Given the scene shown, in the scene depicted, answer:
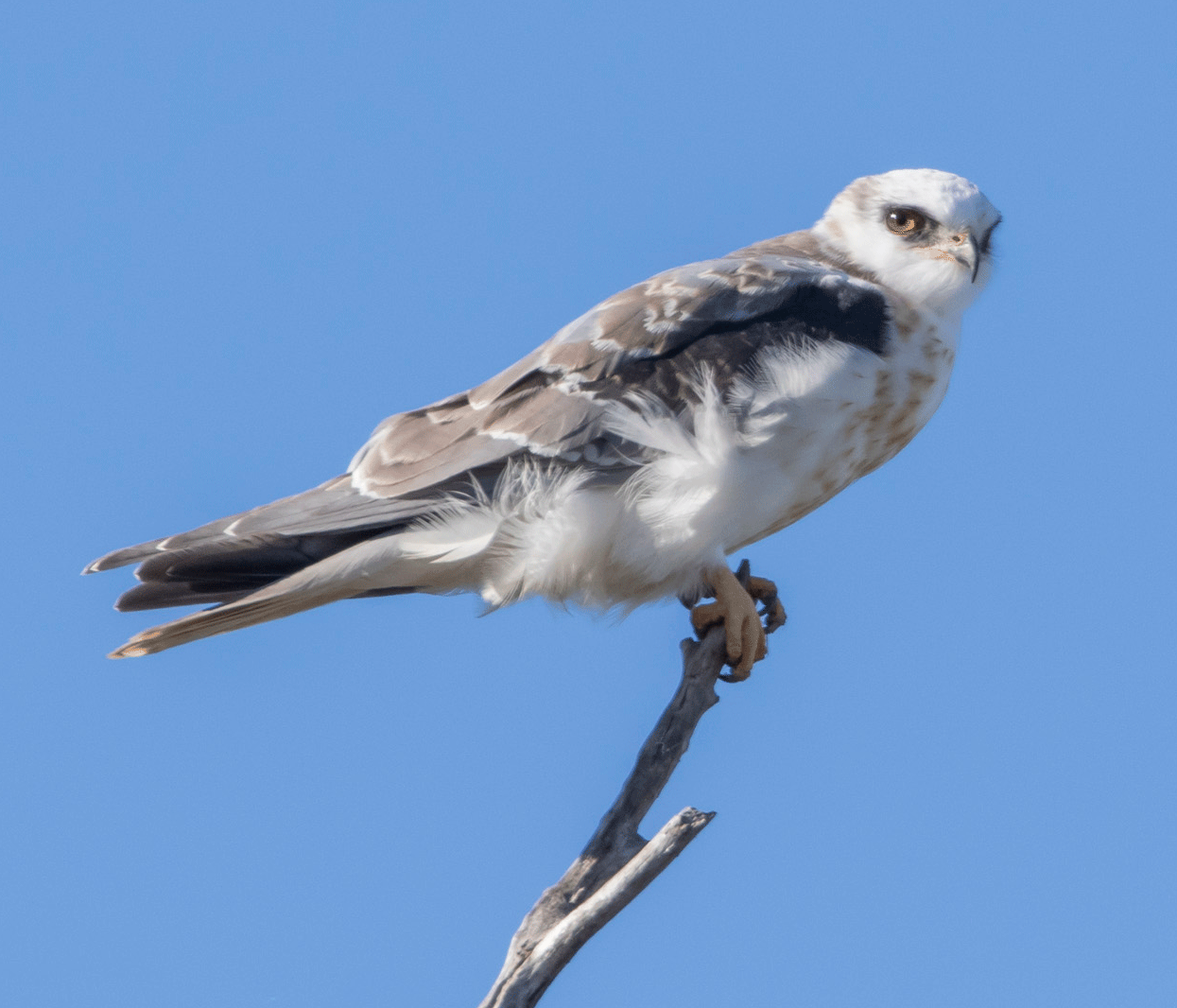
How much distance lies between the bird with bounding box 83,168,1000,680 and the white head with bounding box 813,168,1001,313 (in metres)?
0.40

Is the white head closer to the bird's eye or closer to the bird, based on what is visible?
the bird's eye

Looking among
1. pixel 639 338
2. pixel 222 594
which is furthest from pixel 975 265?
pixel 222 594

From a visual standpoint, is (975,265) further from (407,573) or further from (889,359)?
(407,573)

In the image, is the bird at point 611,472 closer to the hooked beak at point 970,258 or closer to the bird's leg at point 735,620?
the bird's leg at point 735,620

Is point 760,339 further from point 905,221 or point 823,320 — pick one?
point 905,221

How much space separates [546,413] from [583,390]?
5.1 inches

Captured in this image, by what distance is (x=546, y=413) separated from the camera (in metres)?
4.18

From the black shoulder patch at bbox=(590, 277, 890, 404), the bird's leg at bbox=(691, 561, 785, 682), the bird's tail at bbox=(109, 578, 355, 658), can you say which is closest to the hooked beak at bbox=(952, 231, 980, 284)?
the black shoulder patch at bbox=(590, 277, 890, 404)

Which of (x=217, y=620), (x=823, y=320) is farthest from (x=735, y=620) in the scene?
(x=217, y=620)

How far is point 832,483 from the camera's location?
4.45 meters

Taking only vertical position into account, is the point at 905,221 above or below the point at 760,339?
above

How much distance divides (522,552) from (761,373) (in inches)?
34.8

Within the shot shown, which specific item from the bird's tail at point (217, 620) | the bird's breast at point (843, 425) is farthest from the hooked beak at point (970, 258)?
the bird's tail at point (217, 620)

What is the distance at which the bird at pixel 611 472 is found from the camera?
13.4 feet
